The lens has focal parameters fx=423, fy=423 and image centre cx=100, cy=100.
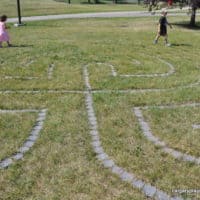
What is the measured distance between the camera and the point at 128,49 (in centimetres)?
1798

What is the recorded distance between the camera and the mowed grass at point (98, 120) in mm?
6469

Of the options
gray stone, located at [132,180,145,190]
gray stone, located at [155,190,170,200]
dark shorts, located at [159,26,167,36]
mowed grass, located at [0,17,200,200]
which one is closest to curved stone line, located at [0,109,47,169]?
mowed grass, located at [0,17,200,200]

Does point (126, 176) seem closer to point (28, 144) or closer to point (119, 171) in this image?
point (119, 171)

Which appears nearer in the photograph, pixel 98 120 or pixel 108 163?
pixel 108 163

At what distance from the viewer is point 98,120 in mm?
8969

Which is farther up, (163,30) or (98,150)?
(163,30)

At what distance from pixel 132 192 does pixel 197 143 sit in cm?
218

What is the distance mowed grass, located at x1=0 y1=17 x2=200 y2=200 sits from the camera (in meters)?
6.47

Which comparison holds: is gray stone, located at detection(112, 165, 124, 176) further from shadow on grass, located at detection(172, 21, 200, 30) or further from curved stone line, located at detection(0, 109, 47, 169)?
shadow on grass, located at detection(172, 21, 200, 30)

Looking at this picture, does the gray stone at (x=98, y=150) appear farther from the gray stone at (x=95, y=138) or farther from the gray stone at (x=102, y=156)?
the gray stone at (x=95, y=138)

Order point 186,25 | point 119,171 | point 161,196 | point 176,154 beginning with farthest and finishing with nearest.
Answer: point 186,25, point 176,154, point 119,171, point 161,196

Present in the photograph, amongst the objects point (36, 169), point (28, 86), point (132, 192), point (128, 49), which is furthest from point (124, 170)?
point (128, 49)

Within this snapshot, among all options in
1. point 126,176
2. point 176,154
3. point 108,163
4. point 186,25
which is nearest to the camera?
point 126,176

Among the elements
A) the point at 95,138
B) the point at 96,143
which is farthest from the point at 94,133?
the point at 96,143
